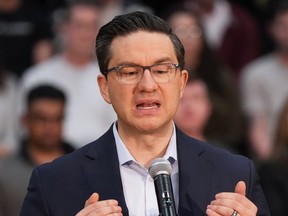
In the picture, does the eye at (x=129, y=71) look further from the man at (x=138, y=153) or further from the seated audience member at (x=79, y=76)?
the seated audience member at (x=79, y=76)

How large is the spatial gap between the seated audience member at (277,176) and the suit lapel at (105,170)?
97.2 inches

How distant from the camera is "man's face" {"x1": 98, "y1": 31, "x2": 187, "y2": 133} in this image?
3.42 metres

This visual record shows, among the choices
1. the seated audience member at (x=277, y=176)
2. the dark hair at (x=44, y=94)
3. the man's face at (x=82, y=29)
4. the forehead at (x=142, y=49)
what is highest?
the man's face at (x=82, y=29)

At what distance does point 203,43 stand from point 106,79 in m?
4.15

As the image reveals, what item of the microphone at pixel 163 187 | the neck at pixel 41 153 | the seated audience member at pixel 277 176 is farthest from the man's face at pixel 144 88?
the neck at pixel 41 153

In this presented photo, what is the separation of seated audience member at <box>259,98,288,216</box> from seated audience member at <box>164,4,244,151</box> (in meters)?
0.91

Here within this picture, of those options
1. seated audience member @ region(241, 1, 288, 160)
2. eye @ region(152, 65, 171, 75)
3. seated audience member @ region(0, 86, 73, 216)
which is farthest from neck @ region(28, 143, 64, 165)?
eye @ region(152, 65, 171, 75)

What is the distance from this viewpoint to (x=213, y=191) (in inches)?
136

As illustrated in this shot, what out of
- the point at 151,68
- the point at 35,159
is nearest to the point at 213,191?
the point at 151,68

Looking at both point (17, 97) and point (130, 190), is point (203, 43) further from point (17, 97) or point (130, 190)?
point (130, 190)

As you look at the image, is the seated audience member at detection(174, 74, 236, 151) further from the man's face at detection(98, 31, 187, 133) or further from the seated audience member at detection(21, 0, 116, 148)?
the man's face at detection(98, 31, 187, 133)

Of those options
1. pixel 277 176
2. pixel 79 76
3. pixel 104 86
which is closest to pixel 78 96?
pixel 79 76

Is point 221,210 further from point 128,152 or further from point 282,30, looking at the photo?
point 282,30

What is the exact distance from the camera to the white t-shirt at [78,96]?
7359 mm
